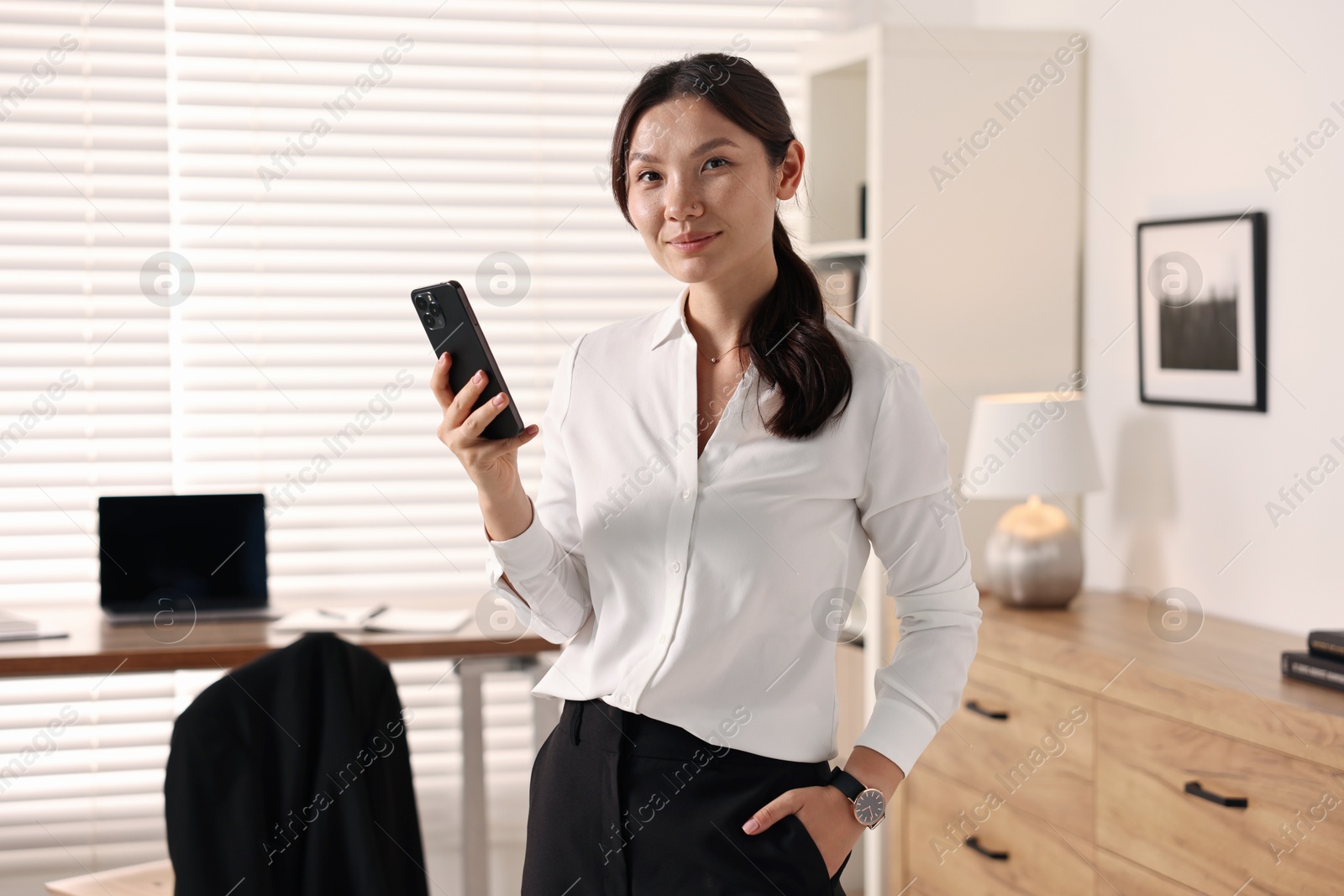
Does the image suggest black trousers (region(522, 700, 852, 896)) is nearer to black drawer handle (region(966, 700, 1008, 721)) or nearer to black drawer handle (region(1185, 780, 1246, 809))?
black drawer handle (region(1185, 780, 1246, 809))

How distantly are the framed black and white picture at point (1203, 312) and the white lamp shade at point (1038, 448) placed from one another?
8.8 inches

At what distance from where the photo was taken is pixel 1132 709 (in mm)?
2123

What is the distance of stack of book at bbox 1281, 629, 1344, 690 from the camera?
1.84 m

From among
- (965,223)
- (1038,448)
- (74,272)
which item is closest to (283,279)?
(74,272)

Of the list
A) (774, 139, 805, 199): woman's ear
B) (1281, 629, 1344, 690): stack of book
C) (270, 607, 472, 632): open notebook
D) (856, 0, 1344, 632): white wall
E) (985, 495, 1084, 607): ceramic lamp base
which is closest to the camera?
(774, 139, 805, 199): woman's ear

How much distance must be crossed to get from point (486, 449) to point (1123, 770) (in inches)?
62.1

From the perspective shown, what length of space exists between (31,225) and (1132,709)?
2.99 m

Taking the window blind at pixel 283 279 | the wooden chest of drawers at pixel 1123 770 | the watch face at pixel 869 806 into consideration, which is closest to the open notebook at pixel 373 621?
the window blind at pixel 283 279

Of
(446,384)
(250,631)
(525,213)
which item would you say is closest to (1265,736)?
(446,384)

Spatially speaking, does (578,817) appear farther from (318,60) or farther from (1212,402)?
(318,60)

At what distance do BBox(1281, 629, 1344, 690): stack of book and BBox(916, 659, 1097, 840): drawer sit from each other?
0.40 m

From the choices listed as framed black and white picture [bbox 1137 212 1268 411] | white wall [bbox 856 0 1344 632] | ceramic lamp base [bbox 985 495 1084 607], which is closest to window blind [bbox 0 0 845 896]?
white wall [bbox 856 0 1344 632]

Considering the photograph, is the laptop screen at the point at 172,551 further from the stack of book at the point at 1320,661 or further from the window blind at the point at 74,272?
the stack of book at the point at 1320,661

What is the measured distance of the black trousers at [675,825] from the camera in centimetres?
114
